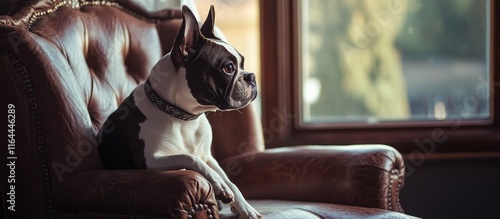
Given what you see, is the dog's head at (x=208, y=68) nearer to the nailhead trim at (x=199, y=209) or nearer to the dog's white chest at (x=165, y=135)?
the dog's white chest at (x=165, y=135)

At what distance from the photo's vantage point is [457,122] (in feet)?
Result: 9.75

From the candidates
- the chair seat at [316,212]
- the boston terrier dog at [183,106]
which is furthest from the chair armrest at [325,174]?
the boston terrier dog at [183,106]

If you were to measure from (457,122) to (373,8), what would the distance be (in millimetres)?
585

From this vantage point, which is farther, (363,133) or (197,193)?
(363,133)

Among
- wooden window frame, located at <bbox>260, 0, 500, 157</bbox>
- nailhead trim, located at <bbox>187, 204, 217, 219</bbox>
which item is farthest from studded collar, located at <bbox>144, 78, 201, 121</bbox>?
wooden window frame, located at <bbox>260, 0, 500, 157</bbox>

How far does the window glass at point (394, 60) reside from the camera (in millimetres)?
2939

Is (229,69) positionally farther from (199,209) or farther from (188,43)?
(199,209)

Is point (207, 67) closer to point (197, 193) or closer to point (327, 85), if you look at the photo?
point (197, 193)

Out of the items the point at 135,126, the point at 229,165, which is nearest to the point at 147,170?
the point at 135,126

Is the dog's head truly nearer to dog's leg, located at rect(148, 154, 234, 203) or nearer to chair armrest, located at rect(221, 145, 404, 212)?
dog's leg, located at rect(148, 154, 234, 203)

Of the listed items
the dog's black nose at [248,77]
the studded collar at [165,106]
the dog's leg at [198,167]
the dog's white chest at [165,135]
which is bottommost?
the dog's leg at [198,167]

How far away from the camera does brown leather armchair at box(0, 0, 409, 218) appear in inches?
64.7

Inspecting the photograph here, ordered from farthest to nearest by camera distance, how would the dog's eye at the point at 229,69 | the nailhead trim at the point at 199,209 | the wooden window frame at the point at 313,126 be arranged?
the wooden window frame at the point at 313,126
the dog's eye at the point at 229,69
the nailhead trim at the point at 199,209

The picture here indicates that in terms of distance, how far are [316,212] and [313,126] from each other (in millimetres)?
1114
